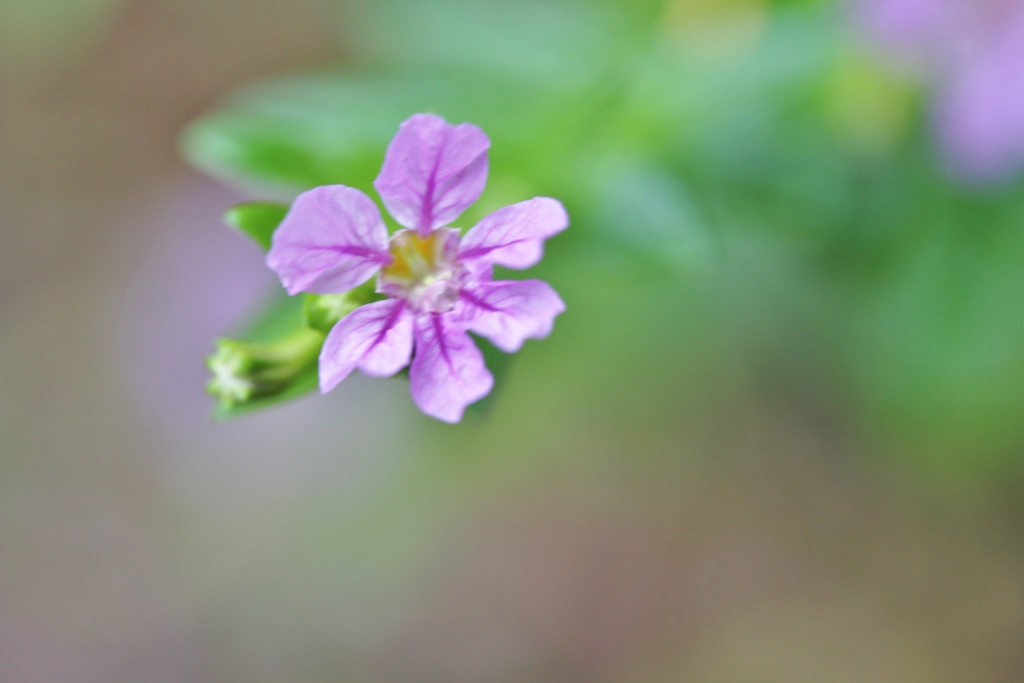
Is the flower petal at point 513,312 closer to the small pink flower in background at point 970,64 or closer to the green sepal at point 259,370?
the green sepal at point 259,370

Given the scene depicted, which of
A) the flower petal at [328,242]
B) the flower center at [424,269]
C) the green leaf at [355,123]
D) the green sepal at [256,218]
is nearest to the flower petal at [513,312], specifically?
the flower center at [424,269]

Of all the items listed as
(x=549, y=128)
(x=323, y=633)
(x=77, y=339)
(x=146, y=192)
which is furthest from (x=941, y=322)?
(x=77, y=339)

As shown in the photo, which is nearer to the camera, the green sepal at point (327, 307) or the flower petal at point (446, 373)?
the flower petal at point (446, 373)

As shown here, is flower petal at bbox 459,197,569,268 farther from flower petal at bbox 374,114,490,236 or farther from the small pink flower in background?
Answer: the small pink flower in background

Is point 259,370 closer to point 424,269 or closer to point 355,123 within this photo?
point 424,269

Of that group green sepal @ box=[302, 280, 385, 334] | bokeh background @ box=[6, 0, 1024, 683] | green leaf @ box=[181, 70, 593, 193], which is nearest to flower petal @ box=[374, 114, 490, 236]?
green sepal @ box=[302, 280, 385, 334]

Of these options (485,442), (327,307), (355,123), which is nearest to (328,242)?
(327,307)
